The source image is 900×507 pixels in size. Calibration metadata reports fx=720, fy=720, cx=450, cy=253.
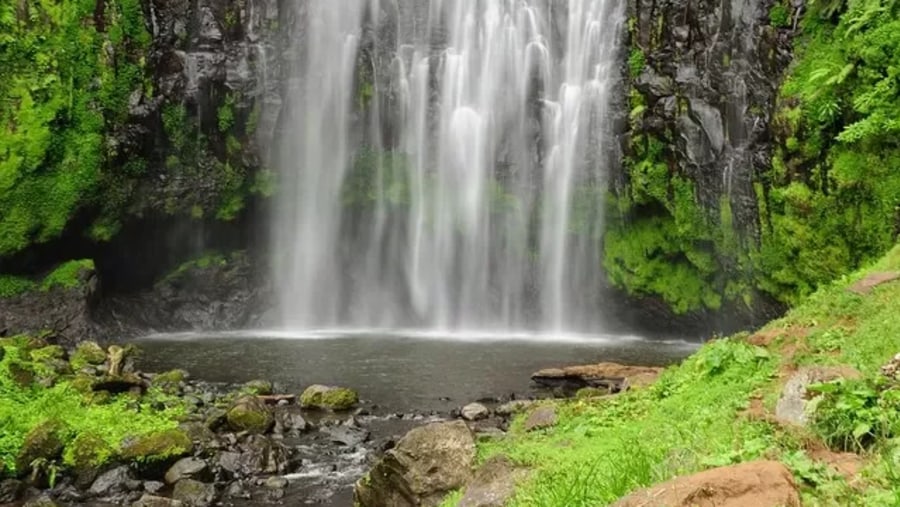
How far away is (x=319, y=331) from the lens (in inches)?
1125

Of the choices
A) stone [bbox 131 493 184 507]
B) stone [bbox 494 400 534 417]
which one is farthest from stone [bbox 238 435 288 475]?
stone [bbox 494 400 534 417]

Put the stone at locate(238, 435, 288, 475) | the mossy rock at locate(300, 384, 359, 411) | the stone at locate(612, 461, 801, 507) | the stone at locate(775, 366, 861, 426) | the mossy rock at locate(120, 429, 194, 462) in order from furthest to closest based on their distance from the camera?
the mossy rock at locate(300, 384, 359, 411), the stone at locate(238, 435, 288, 475), the mossy rock at locate(120, 429, 194, 462), the stone at locate(775, 366, 861, 426), the stone at locate(612, 461, 801, 507)

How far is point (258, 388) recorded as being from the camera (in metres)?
16.1

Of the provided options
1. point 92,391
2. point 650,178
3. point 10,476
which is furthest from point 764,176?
point 10,476

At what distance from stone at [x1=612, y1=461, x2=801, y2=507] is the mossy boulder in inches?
405

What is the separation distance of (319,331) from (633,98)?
1501 centimetres

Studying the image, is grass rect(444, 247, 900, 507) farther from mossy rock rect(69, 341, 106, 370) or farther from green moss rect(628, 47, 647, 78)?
green moss rect(628, 47, 647, 78)

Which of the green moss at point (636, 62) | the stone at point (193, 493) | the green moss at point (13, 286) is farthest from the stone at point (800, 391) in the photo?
the green moss at point (13, 286)

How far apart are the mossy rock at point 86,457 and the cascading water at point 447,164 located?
19139 mm

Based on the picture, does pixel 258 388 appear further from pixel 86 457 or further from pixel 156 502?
pixel 156 502

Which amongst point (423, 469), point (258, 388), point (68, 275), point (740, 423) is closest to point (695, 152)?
point (258, 388)

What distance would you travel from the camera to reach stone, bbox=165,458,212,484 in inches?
424

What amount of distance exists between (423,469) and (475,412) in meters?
5.69

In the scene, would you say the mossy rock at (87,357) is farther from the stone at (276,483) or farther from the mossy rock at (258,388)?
the stone at (276,483)
